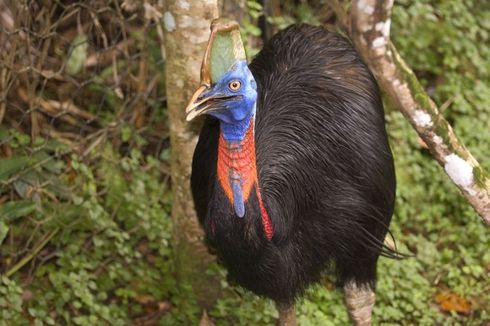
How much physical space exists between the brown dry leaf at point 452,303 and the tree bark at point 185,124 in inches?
39.7

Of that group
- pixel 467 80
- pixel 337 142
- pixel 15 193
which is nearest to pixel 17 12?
pixel 15 193

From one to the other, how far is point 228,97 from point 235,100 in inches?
0.9

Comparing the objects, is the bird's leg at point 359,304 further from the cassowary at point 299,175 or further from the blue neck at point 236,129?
the blue neck at point 236,129

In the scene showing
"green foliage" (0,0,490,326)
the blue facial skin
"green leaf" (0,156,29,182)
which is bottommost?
"green foliage" (0,0,490,326)

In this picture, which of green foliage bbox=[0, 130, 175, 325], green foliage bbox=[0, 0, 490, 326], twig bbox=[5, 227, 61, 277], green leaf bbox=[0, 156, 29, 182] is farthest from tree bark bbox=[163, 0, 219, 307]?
green leaf bbox=[0, 156, 29, 182]

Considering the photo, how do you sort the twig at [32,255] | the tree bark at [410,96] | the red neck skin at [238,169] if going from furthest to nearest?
the twig at [32,255] < the tree bark at [410,96] < the red neck skin at [238,169]

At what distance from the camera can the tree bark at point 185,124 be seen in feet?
10.7

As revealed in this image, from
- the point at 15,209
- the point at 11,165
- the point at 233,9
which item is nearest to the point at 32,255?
the point at 15,209

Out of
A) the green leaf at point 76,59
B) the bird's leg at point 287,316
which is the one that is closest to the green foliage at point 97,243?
the green leaf at point 76,59

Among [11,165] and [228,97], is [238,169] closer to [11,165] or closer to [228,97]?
[228,97]

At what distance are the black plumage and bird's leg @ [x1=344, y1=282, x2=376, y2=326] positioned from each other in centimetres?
13

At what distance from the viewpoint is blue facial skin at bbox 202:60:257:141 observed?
2520 millimetres

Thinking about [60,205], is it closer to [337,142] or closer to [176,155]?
[176,155]

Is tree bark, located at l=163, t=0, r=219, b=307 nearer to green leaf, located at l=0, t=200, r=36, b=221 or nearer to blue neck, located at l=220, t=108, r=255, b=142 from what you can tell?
green leaf, located at l=0, t=200, r=36, b=221
